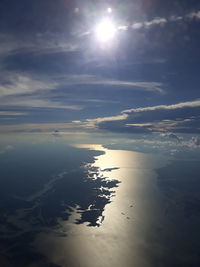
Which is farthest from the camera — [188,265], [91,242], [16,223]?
[16,223]

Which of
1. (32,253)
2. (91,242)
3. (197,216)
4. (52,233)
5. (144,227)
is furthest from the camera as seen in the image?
(197,216)

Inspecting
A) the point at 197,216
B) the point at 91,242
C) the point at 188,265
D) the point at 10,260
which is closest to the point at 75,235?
the point at 91,242

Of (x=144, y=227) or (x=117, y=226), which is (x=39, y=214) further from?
(x=144, y=227)

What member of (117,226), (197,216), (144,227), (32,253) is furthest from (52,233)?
(197,216)

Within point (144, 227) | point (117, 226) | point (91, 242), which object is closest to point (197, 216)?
point (144, 227)

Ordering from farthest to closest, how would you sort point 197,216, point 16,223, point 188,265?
point 197,216
point 16,223
point 188,265

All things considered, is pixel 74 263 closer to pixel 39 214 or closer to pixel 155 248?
pixel 155 248

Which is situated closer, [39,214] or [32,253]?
[32,253]

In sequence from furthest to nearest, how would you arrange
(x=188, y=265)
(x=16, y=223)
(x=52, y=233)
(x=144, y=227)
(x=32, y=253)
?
(x=16, y=223) < (x=144, y=227) < (x=52, y=233) < (x=32, y=253) < (x=188, y=265)

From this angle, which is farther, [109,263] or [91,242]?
[91,242]
